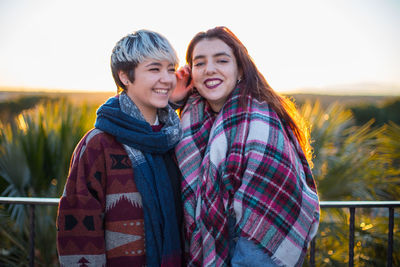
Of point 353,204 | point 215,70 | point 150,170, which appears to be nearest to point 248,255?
point 150,170

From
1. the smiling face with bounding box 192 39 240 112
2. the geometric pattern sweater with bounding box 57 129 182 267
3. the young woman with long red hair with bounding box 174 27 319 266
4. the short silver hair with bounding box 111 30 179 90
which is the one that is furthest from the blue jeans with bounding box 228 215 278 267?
the short silver hair with bounding box 111 30 179 90

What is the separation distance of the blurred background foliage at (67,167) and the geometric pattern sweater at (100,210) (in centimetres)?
180

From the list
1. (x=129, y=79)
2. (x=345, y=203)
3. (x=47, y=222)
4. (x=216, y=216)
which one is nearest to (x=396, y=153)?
(x=345, y=203)

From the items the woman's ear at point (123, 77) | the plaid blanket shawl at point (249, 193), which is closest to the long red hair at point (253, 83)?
the plaid blanket shawl at point (249, 193)

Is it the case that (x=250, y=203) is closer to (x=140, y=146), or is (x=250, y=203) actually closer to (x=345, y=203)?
(x=140, y=146)

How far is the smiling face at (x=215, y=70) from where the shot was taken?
1.88 metres

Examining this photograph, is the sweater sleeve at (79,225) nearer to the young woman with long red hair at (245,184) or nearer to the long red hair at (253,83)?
the young woman with long red hair at (245,184)

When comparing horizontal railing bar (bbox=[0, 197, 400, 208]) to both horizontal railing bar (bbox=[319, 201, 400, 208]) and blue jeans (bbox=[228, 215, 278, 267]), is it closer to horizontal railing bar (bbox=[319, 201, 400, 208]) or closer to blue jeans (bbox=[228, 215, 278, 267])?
horizontal railing bar (bbox=[319, 201, 400, 208])

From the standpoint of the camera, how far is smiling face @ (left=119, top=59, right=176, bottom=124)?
1.71 m

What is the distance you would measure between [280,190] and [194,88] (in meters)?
0.96

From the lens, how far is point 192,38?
202cm

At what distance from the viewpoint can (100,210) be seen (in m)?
1.53

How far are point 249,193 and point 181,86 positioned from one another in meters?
0.95

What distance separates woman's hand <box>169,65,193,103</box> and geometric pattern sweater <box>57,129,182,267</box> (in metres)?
0.62
